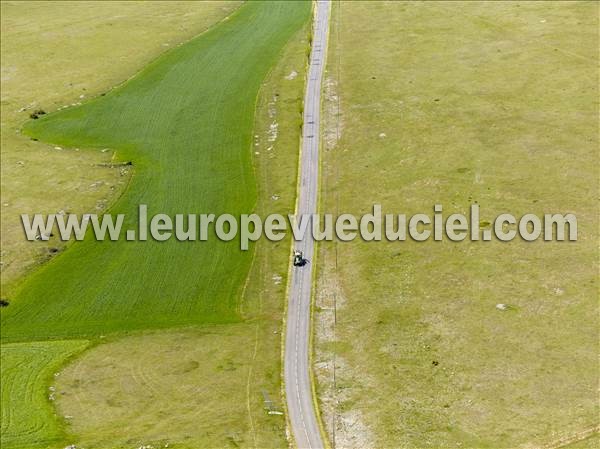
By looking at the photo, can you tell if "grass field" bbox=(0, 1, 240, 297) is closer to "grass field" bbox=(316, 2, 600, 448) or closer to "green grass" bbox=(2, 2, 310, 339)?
"green grass" bbox=(2, 2, 310, 339)

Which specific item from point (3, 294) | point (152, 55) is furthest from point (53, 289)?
point (152, 55)

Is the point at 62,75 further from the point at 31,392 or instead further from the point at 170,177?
the point at 31,392

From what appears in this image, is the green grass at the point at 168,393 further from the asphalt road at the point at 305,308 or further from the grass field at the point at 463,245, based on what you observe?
the grass field at the point at 463,245

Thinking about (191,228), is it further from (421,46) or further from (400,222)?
(421,46)

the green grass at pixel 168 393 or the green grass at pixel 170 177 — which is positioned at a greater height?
the green grass at pixel 170 177

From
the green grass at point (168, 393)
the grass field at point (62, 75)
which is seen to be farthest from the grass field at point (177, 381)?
the grass field at point (62, 75)

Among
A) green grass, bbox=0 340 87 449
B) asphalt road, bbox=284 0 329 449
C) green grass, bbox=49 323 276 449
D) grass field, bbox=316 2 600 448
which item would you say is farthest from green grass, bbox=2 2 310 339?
grass field, bbox=316 2 600 448
